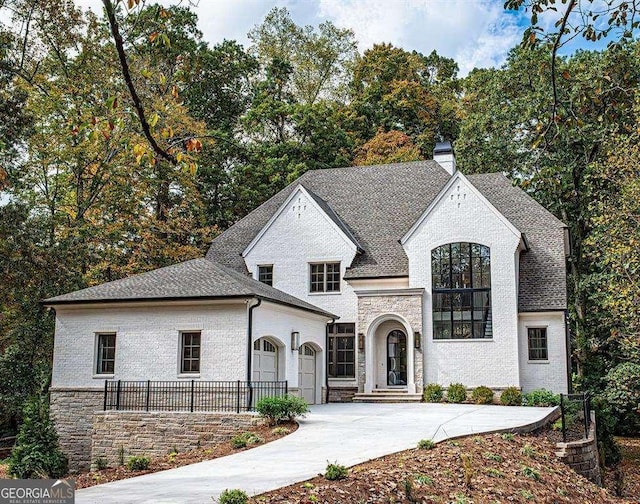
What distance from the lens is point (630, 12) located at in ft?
22.2

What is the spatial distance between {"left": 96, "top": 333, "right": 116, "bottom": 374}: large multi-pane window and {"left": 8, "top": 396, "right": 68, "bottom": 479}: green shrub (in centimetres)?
485

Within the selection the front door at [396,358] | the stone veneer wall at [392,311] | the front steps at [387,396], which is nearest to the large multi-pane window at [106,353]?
the front steps at [387,396]

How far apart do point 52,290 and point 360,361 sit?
12.2 meters

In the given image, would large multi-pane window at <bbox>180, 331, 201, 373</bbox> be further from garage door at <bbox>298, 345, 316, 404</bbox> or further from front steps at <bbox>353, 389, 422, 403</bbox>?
front steps at <bbox>353, 389, 422, 403</bbox>

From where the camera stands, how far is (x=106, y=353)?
22406 millimetres

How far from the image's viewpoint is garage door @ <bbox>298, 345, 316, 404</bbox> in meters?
25.5

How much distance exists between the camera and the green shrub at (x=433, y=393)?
26484 millimetres

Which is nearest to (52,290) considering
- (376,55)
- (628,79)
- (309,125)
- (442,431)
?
(442,431)

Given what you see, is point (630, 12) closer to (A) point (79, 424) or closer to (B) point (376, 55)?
(A) point (79, 424)

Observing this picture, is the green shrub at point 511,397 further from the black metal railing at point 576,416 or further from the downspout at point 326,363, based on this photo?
the downspout at point 326,363

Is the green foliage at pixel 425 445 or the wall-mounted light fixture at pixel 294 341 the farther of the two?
Answer: the wall-mounted light fixture at pixel 294 341

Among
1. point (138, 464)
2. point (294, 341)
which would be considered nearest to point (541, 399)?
point (294, 341)

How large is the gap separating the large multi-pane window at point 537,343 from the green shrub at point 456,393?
9.79ft

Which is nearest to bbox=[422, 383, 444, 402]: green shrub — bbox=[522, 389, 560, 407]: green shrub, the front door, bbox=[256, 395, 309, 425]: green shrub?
the front door
